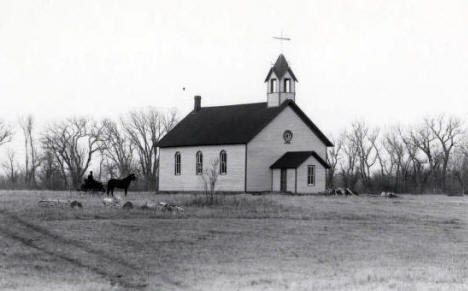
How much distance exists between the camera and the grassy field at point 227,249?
17.8 metres

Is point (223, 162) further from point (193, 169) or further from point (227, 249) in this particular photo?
point (227, 249)

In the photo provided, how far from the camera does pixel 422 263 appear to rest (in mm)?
21250

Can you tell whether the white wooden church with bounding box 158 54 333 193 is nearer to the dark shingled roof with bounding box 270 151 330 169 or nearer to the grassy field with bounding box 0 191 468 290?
the dark shingled roof with bounding box 270 151 330 169

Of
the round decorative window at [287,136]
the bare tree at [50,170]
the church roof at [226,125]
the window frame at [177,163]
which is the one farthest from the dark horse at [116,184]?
the bare tree at [50,170]

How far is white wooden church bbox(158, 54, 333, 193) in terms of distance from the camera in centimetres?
5191

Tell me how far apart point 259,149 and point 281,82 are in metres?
5.20

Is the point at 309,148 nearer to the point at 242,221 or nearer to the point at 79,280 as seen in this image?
the point at 242,221

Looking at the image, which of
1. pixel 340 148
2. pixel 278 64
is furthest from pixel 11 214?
pixel 340 148

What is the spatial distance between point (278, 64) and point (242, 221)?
25.9m

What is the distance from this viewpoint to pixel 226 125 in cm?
5556

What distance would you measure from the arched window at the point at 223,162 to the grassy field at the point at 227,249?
17957 mm

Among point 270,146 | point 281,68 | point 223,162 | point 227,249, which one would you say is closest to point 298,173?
point 270,146

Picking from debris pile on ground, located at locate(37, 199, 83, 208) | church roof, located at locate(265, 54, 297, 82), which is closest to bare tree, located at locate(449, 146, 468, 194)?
church roof, located at locate(265, 54, 297, 82)

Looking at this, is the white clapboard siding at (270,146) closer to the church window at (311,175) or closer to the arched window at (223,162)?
the church window at (311,175)
